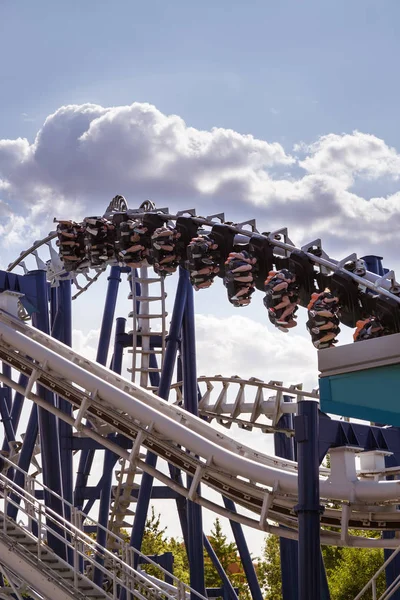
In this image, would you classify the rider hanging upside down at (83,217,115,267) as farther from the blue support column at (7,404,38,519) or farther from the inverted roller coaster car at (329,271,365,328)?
the inverted roller coaster car at (329,271,365,328)

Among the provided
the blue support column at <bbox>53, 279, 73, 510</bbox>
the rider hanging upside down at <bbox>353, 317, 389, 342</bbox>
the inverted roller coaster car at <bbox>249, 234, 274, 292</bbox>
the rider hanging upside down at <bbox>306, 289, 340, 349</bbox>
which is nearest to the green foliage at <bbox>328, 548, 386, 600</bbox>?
the blue support column at <bbox>53, 279, 73, 510</bbox>

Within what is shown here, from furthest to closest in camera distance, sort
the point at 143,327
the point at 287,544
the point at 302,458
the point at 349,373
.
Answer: the point at 143,327 < the point at 287,544 < the point at 302,458 < the point at 349,373

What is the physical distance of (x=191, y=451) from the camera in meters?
9.60

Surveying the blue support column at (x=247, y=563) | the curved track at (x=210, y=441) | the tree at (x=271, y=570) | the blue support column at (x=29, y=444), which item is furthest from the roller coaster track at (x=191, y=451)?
→ the tree at (x=271, y=570)

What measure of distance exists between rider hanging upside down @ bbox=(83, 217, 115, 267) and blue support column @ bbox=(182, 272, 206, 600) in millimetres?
1571

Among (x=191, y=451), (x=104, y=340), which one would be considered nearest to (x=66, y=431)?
(x=104, y=340)

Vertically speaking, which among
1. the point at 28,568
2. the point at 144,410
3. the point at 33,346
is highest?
the point at 33,346

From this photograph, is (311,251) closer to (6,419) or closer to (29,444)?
(29,444)

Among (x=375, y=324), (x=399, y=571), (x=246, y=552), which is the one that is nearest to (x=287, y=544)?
(x=246, y=552)

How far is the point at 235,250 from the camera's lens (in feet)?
36.4

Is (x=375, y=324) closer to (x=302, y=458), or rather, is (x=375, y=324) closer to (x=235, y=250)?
(x=302, y=458)

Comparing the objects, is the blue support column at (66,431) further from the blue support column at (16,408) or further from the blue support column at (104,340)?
the blue support column at (16,408)

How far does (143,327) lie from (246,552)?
418 cm

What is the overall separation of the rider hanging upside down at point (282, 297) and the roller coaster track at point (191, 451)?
1416 millimetres
